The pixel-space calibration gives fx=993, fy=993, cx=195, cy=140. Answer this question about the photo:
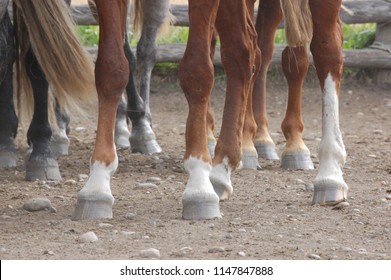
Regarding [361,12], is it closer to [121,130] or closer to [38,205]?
[121,130]

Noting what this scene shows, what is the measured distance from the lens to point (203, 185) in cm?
479

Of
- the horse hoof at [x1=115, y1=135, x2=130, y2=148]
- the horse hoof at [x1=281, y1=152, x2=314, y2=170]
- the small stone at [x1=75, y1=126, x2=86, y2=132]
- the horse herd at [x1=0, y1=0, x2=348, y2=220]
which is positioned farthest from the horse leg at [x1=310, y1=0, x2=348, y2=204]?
the small stone at [x1=75, y1=126, x2=86, y2=132]

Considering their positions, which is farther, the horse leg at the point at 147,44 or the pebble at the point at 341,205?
the horse leg at the point at 147,44

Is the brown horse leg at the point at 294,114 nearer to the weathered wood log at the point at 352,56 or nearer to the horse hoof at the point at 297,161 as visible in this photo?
the horse hoof at the point at 297,161

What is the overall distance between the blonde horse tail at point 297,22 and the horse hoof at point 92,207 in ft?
7.63

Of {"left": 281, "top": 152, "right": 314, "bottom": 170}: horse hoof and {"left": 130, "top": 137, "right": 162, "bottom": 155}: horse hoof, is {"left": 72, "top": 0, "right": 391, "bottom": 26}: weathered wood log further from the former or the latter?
{"left": 281, "top": 152, "right": 314, "bottom": 170}: horse hoof

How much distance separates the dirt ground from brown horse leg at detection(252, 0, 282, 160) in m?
0.20

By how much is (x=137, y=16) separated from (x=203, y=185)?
3394 mm

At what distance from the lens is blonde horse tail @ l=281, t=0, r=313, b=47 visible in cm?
659

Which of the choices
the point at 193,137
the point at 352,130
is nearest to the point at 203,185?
the point at 193,137

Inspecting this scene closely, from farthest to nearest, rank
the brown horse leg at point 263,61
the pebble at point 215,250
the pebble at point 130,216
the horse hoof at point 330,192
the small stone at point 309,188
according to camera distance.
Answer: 1. the brown horse leg at point 263,61
2. the small stone at point 309,188
3. the horse hoof at point 330,192
4. the pebble at point 130,216
5. the pebble at point 215,250

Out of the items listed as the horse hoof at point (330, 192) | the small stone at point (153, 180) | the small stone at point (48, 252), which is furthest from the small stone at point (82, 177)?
the small stone at point (48, 252)

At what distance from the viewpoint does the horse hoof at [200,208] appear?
4777 mm

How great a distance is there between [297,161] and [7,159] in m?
1.97
